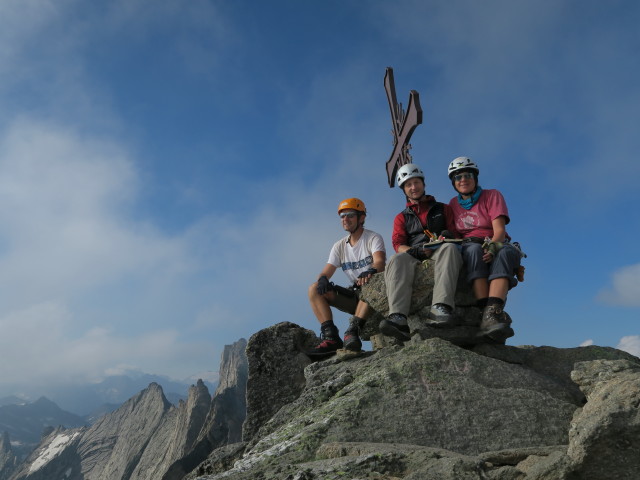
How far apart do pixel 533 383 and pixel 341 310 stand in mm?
4898

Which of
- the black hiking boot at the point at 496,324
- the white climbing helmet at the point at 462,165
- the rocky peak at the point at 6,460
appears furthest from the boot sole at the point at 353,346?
the rocky peak at the point at 6,460

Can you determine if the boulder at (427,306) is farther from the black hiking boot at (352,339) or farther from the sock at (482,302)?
the black hiking boot at (352,339)

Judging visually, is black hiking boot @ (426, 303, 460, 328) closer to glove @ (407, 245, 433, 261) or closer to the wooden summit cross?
glove @ (407, 245, 433, 261)

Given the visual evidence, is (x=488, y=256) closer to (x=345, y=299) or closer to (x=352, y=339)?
(x=352, y=339)

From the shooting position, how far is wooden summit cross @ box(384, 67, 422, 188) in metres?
14.1

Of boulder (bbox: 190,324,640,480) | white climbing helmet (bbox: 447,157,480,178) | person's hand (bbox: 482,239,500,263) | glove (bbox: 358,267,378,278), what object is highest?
white climbing helmet (bbox: 447,157,480,178)

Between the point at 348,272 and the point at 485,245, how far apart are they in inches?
135

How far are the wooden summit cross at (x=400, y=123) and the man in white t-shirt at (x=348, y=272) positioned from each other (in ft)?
12.2

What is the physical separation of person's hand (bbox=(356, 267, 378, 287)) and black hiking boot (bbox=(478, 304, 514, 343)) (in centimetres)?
258

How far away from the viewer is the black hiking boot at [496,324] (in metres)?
8.85

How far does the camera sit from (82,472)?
140 m

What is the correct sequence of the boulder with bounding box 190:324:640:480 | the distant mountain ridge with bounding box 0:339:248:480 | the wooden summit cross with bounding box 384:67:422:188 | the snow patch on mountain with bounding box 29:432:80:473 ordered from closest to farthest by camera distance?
the boulder with bounding box 190:324:640:480 → the wooden summit cross with bounding box 384:67:422:188 → the distant mountain ridge with bounding box 0:339:248:480 → the snow patch on mountain with bounding box 29:432:80:473

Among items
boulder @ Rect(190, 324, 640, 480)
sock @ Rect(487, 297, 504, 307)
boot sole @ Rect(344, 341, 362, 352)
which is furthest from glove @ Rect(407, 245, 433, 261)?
boot sole @ Rect(344, 341, 362, 352)

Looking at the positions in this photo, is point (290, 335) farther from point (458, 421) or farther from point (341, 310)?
point (458, 421)
